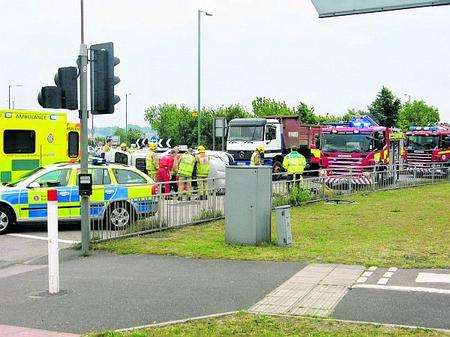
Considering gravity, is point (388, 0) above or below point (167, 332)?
above

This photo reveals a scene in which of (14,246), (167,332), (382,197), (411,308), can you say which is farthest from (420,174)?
(167,332)

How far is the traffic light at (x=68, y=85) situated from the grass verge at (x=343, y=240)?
253cm

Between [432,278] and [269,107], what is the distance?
59427 mm

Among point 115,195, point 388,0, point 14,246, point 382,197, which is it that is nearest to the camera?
point 388,0

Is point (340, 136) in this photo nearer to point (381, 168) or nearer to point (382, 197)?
point (381, 168)

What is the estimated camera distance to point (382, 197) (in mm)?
20203

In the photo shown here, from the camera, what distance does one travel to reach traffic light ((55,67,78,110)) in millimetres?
10188

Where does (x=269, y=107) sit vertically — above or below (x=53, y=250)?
above

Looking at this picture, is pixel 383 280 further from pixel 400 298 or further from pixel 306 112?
pixel 306 112

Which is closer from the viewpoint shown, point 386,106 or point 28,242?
point 28,242

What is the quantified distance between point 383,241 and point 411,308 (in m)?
4.68

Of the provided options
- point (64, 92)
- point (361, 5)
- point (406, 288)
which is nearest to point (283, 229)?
point (406, 288)

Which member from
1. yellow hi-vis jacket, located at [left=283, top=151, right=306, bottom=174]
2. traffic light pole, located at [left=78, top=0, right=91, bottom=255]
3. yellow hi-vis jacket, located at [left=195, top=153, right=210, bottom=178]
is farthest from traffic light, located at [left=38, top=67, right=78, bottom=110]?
yellow hi-vis jacket, located at [left=283, top=151, right=306, bottom=174]

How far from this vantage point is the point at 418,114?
2849 inches
